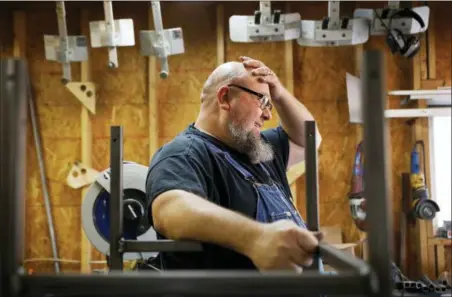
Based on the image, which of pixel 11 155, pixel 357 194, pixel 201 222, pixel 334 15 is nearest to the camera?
pixel 11 155

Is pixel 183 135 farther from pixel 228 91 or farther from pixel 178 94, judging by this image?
pixel 178 94

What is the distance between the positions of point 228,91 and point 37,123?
84.7 inches

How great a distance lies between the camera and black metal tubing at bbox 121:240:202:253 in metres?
1.36

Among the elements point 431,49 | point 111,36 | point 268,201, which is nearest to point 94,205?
point 111,36

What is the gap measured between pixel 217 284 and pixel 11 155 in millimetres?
293

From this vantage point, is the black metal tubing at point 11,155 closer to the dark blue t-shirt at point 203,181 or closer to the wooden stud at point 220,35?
the dark blue t-shirt at point 203,181

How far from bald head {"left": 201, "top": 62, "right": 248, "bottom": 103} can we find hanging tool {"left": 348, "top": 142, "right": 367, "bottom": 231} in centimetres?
163

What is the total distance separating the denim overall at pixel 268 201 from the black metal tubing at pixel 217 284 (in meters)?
0.84

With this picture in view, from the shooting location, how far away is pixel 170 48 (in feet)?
10.2

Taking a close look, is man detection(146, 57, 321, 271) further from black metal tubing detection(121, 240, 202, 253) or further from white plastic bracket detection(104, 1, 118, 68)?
white plastic bracket detection(104, 1, 118, 68)

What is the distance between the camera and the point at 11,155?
63cm

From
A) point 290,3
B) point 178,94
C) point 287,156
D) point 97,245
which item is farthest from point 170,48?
point 287,156

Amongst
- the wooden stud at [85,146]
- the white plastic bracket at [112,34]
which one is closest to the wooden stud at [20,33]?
the wooden stud at [85,146]

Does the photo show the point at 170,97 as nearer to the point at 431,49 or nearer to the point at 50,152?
the point at 50,152
